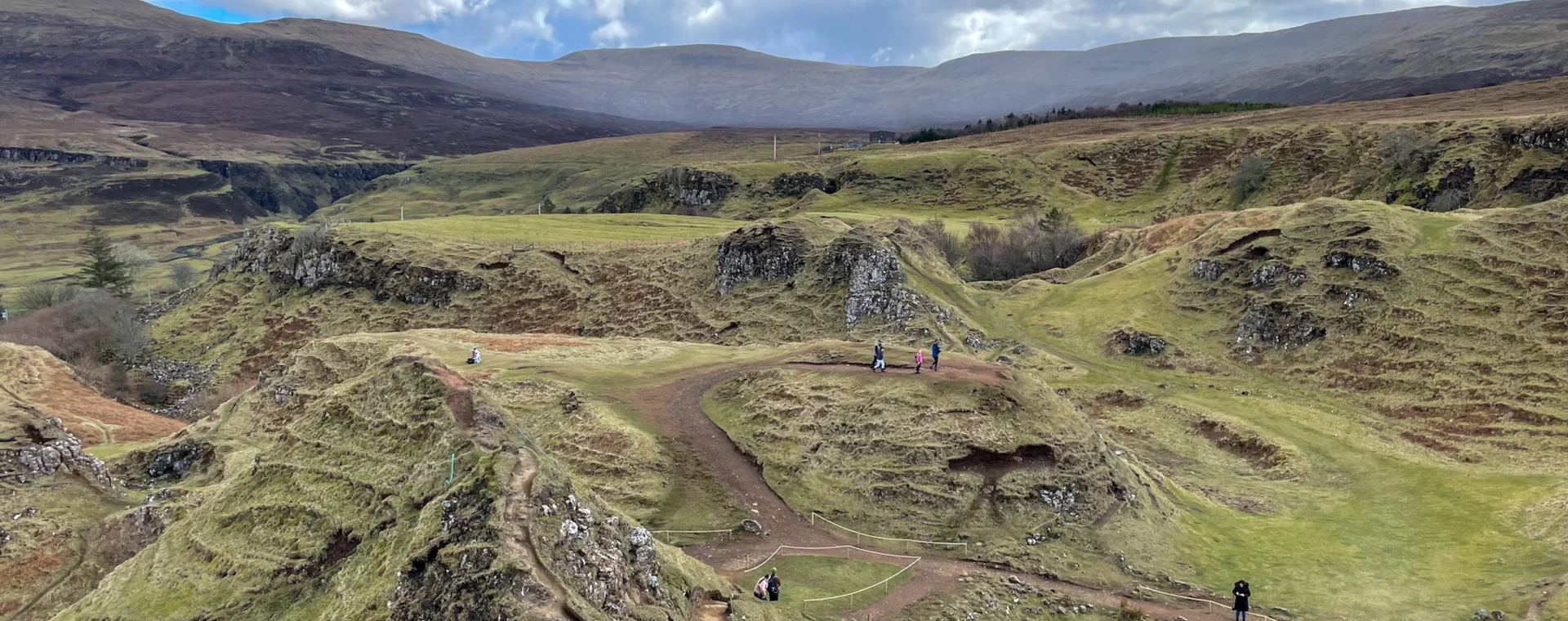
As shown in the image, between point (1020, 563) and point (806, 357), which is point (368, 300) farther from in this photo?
point (1020, 563)

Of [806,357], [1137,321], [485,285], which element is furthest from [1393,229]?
[485,285]

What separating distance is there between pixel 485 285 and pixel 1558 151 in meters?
116

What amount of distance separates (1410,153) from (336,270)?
126 m

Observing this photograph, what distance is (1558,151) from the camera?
94.2 metres

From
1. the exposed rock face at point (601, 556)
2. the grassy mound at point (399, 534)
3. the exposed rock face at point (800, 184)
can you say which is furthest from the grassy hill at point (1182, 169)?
the grassy mound at point (399, 534)

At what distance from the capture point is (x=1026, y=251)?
338 ft

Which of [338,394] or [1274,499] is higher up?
[338,394]

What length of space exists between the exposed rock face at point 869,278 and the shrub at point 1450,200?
222 feet

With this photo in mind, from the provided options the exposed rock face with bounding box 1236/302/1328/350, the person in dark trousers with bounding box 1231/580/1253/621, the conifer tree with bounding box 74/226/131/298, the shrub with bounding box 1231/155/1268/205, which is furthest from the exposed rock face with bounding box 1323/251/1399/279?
the conifer tree with bounding box 74/226/131/298

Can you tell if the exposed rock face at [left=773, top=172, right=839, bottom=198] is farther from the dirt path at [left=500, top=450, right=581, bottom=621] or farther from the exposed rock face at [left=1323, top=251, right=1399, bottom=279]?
the dirt path at [left=500, top=450, right=581, bottom=621]

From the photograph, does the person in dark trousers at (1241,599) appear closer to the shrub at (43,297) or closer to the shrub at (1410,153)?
the shrub at (1410,153)

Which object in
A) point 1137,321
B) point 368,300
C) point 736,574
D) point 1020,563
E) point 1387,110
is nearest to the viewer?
point 736,574

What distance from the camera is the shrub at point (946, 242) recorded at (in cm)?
10225

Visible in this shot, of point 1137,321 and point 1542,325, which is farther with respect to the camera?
point 1137,321
